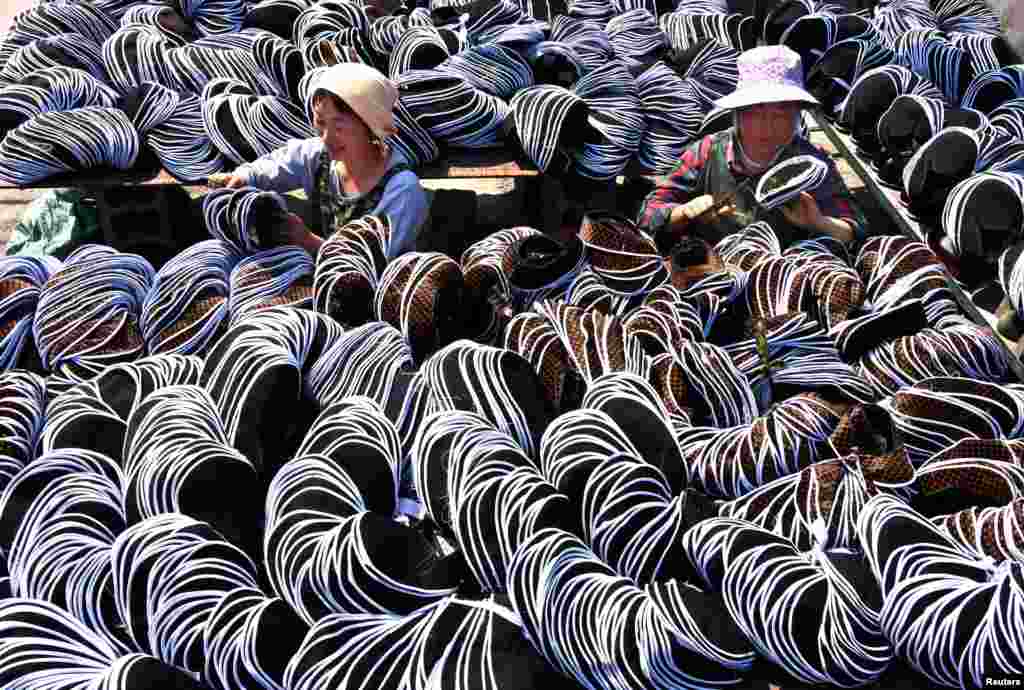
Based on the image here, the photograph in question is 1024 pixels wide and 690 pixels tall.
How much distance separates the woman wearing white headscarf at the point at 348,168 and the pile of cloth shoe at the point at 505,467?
0.35 ft

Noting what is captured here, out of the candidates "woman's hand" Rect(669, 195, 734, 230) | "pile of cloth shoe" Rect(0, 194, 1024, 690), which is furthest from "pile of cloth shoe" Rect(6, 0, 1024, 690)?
"woman's hand" Rect(669, 195, 734, 230)

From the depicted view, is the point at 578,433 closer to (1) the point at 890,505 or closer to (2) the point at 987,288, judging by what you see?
(1) the point at 890,505

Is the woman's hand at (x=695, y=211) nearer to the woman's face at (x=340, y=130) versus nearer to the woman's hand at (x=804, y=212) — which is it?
the woman's hand at (x=804, y=212)

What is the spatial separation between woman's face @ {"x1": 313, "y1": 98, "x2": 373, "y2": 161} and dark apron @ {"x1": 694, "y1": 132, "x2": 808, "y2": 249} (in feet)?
2.68

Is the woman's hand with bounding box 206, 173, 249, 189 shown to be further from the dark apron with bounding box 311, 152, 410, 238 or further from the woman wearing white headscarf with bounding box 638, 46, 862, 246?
the woman wearing white headscarf with bounding box 638, 46, 862, 246

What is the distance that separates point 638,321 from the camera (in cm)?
219

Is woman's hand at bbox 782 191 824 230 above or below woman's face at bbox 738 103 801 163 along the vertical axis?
below

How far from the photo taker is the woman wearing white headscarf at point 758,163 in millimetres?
2502

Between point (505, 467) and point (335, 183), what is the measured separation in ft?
Answer: 3.56

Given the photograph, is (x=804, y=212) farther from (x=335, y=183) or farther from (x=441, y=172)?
(x=335, y=183)

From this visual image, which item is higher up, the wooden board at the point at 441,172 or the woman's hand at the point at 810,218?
the wooden board at the point at 441,172

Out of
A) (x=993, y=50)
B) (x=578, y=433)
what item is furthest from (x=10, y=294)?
(x=993, y=50)

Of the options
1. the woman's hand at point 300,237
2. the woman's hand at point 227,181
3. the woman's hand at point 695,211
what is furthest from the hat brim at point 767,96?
the woman's hand at point 227,181

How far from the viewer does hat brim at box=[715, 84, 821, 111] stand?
250 centimetres
